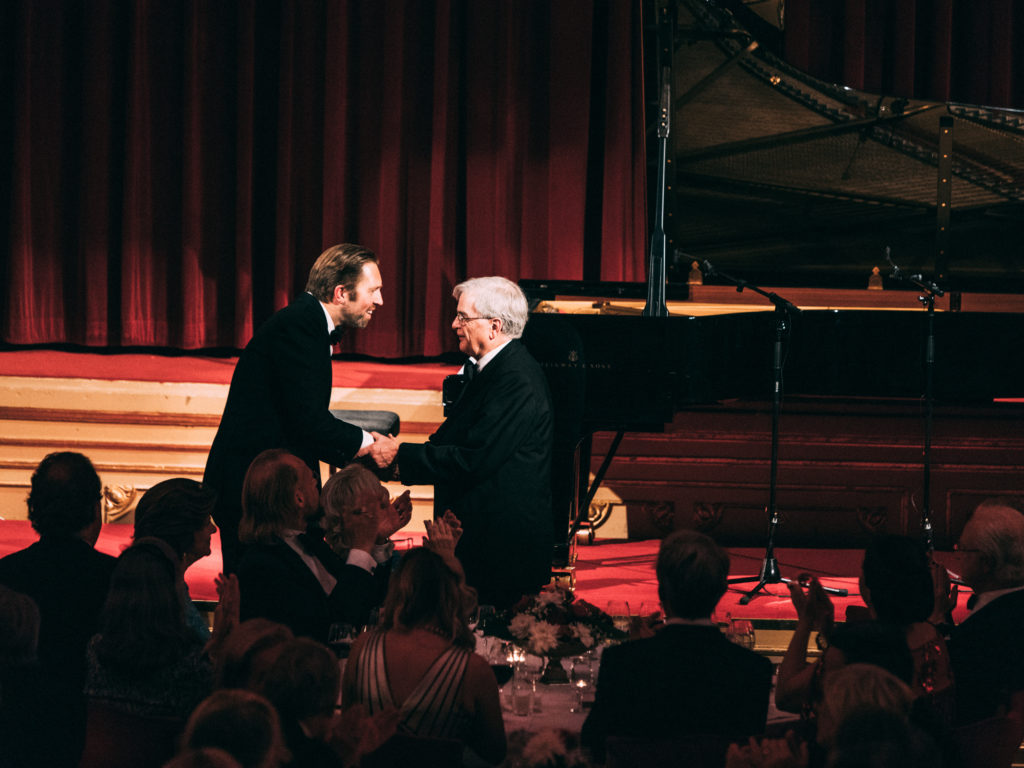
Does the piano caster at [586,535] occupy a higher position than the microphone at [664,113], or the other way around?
the microphone at [664,113]

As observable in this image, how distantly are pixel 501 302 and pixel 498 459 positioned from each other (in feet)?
1.59

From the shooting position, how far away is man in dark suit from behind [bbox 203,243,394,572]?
366cm

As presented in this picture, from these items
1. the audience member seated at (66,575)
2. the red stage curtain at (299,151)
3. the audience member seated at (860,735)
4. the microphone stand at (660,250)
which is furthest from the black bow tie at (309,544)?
the red stage curtain at (299,151)

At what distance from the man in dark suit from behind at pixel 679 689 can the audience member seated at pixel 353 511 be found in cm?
101

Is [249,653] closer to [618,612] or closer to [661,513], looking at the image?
[618,612]

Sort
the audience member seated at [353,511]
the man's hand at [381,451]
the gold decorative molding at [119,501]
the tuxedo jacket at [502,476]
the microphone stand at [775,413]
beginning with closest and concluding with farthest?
the audience member seated at [353,511] → the tuxedo jacket at [502,476] → the man's hand at [381,451] → the microphone stand at [775,413] → the gold decorative molding at [119,501]

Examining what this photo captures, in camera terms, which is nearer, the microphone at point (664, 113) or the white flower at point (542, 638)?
the white flower at point (542, 638)

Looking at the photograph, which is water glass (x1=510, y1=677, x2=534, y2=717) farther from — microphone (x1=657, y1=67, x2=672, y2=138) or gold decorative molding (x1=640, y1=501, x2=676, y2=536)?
gold decorative molding (x1=640, y1=501, x2=676, y2=536)

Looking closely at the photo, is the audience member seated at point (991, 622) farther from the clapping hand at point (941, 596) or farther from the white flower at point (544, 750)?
the white flower at point (544, 750)

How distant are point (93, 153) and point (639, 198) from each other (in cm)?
305

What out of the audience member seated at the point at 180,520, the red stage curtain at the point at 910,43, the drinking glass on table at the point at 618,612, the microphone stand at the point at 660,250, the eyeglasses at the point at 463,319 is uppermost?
the red stage curtain at the point at 910,43

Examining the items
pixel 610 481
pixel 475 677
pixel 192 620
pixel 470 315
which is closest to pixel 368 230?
pixel 610 481

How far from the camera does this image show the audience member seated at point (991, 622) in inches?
101

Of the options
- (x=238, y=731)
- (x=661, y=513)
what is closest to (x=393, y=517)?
(x=238, y=731)
